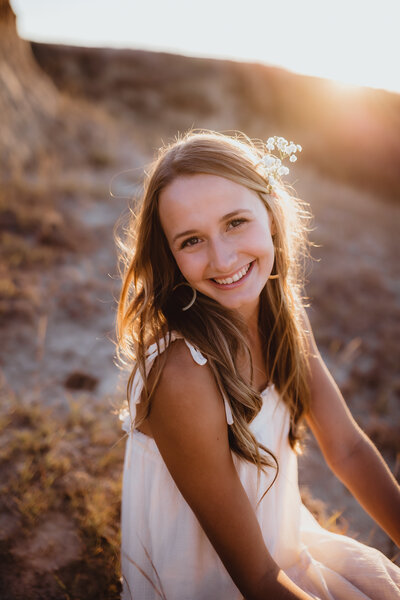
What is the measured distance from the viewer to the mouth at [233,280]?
1556 millimetres

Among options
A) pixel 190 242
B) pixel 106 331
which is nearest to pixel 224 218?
pixel 190 242

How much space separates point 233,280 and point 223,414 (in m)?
0.55

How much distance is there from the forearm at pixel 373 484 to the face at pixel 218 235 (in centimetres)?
88

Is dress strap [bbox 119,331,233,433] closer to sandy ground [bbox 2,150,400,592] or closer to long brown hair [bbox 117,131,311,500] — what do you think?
long brown hair [bbox 117,131,311,500]

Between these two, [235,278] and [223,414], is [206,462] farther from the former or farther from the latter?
[235,278]

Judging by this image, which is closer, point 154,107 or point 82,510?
A: point 82,510

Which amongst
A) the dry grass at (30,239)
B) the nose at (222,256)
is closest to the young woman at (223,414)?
the nose at (222,256)

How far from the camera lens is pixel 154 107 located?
16.0 metres

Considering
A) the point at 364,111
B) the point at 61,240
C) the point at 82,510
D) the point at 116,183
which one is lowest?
the point at 82,510

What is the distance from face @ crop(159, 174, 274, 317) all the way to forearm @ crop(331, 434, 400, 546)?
0.88m

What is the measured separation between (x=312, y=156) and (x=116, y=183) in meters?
8.12

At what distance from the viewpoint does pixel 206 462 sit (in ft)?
4.03

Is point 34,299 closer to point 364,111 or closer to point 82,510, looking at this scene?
point 82,510

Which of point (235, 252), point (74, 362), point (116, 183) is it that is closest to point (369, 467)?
point (235, 252)
